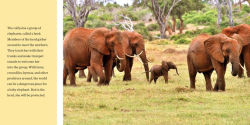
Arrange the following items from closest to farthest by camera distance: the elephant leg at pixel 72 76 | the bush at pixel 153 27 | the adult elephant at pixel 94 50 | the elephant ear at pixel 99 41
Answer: the adult elephant at pixel 94 50, the elephant ear at pixel 99 41, the elephant leg at pixel 72 76, the bush at pixel 153 27

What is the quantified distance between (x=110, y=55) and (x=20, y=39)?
277 inches

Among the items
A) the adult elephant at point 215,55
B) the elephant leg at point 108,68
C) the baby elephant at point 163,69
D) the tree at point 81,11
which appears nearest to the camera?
the adult elephant at point 215,55

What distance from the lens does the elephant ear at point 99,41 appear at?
1578 cm

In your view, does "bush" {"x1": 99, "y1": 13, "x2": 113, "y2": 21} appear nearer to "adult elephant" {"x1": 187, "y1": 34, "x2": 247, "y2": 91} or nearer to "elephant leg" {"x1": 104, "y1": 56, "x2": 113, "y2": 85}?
"elephant leg" {"x1": 104, "y1": 56, "x2": 113, "y2": 85}

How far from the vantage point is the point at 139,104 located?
12.0 metres

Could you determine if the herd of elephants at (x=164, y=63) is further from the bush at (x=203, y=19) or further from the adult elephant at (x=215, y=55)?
the bush at (x=203, y=19)

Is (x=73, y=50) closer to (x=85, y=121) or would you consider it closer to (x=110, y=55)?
(x=110, y=55)

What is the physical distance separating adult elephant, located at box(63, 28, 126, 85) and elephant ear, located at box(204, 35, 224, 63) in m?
2.46

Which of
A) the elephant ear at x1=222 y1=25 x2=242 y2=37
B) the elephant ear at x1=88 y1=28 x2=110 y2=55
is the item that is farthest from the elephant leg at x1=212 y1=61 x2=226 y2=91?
the elephant ear at x1=222 y1=25 x2=242 y2=37

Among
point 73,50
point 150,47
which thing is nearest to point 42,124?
Result: point 73,50

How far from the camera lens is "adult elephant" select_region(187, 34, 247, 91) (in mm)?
13516

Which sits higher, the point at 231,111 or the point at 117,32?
the point at 117,32

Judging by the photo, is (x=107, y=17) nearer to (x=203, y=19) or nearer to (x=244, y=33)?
(x=203, y=19)

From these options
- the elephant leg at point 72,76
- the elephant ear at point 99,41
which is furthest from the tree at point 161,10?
the elephant ear at point 99,41
